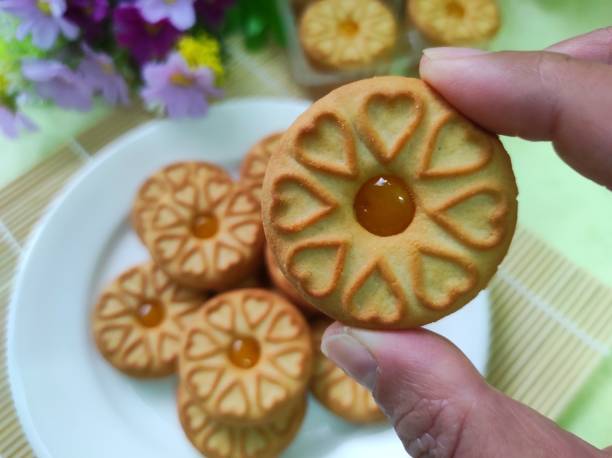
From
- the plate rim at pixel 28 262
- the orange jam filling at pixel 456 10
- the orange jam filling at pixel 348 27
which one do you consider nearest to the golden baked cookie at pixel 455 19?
the orange jam filling at pixel 456 10

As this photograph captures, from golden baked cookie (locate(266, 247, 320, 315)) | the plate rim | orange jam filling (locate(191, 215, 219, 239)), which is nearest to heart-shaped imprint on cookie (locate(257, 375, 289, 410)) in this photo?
golden baked cookie (locate(266, 247, 320, 315))

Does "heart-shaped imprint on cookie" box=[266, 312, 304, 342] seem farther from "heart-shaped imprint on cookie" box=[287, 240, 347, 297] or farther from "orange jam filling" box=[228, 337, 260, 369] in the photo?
"heart-shaped imprint on cookie" box=[287, 240, 347, 297]

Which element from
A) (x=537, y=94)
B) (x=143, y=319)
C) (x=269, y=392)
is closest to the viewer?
(x=537, y=94)

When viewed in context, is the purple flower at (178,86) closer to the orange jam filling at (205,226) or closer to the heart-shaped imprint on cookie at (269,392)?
the orange jam filling at (205,226)

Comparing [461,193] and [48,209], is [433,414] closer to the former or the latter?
[461,193]

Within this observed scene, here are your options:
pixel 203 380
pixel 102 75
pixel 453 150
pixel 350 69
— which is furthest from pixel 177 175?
pixel 453 150

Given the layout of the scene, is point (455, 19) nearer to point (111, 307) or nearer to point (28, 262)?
point (111, 307)

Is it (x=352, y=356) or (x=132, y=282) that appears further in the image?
(x=132, y=282)
